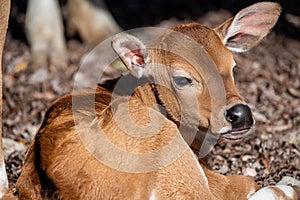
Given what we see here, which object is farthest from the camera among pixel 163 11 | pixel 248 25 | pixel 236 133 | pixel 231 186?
pixel 163 11

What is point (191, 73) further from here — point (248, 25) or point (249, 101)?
point (249, 101)

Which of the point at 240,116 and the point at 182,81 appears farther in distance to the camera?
the point at 182,81

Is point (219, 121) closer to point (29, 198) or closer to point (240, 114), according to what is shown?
point (240, 114)

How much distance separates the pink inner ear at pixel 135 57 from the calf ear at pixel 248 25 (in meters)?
0.70

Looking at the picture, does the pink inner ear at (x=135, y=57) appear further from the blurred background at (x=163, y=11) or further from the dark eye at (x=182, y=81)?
the blurred background at (x=163, y=11)

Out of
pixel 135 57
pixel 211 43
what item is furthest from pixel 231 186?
pixel 135 57

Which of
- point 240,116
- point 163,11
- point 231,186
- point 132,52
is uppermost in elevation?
point 132,52

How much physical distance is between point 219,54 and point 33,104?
476cm

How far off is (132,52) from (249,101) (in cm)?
400

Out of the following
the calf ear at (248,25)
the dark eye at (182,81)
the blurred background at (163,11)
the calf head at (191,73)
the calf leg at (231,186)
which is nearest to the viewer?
the calf head at (191,73)

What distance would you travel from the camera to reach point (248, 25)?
20.0ft

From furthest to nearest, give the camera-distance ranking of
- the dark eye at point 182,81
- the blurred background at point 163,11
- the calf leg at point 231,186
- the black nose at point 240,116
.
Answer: the blurred background at point 163,11
the calf leg at point 231,186
the dark eye at point 182,81
the black nose at point 240,116

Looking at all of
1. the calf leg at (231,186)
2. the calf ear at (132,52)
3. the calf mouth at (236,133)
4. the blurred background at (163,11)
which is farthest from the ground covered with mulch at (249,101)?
the calf ear at (132,52)

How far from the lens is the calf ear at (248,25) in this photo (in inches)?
234
